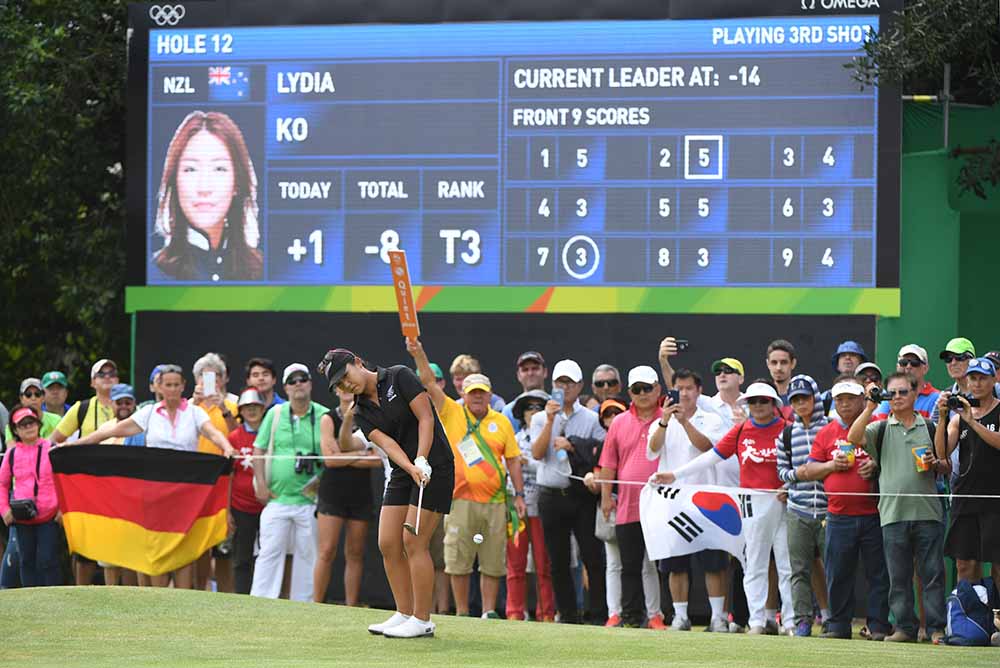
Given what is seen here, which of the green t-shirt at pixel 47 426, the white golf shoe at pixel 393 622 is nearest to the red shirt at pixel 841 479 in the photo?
the white golf shoe at pixel 393 622

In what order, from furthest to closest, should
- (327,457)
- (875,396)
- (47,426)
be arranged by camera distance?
(47,426) < (327,457) < (875,396)

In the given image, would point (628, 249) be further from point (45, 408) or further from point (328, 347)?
point (45, 408)

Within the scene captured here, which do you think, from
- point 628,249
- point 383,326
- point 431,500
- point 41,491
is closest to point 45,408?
point 41,491

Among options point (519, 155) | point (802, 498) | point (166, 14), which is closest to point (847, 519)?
point (802, 498)

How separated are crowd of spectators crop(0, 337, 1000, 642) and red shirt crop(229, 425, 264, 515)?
1cm

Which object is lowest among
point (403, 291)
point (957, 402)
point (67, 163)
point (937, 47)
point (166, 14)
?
point (957, 402)

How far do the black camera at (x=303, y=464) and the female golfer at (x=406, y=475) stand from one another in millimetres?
3423

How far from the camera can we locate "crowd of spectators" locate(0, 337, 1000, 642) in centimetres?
1165

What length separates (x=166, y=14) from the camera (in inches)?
612

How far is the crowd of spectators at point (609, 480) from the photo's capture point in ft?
38.2

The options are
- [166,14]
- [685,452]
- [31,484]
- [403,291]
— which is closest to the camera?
[403,291]

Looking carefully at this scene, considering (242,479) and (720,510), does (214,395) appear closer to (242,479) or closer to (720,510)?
(242,479)

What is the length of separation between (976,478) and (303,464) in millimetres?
5133

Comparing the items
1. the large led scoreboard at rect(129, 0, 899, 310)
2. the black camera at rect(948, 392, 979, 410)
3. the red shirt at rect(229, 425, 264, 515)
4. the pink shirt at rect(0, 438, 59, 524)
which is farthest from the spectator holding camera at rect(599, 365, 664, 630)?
the pink shirt at rect(0, 438, 59, 524)
